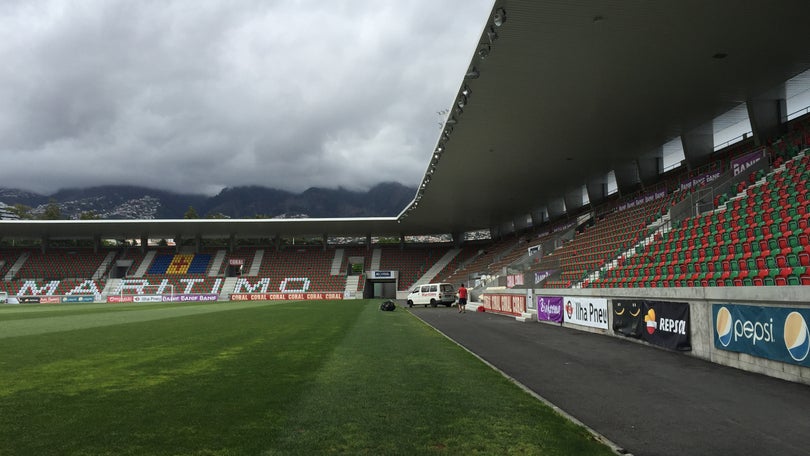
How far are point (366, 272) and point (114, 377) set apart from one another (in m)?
48.7

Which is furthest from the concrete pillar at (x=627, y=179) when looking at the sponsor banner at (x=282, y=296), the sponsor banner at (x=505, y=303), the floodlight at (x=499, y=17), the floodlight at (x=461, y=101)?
the sponsor banner at (x=282, y=296)

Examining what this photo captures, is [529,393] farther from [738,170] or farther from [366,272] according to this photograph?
[366,272]


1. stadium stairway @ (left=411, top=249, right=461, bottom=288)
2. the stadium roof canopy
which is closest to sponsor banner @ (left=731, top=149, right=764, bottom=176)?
the stadium roof canopy

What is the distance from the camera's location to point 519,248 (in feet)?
138

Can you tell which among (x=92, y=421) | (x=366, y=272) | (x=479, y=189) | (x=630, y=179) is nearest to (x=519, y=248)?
(x=479, y=189)

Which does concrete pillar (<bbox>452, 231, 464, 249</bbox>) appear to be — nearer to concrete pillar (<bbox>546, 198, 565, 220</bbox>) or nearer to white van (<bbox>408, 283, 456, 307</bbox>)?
concrete pillar (<bbox>546, 198, 565, 220</bbox>)

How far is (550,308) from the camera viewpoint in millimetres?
18391

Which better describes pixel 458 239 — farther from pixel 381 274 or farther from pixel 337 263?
pixel 337 263

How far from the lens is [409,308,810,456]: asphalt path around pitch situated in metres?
4.59

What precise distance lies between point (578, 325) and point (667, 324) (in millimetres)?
5297

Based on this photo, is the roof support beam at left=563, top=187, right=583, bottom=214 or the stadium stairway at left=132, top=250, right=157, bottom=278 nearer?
the roof support beam at left=563, top=187, right=583, bottom=214

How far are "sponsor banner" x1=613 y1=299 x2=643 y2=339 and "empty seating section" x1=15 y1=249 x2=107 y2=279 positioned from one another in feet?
192

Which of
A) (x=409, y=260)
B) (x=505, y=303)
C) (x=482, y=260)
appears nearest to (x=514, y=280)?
(x=505, y=303)

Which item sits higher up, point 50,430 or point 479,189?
point 479,189
